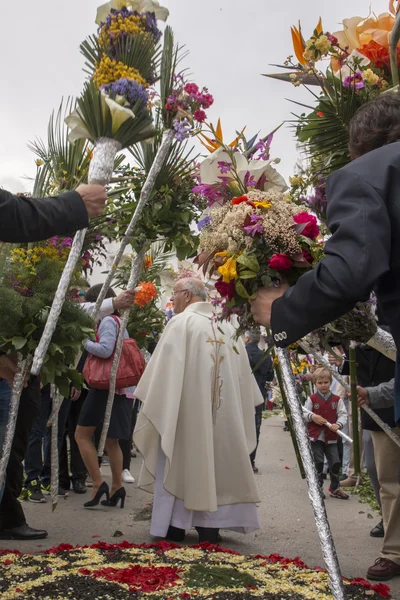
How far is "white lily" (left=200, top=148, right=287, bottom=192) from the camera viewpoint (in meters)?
3.66

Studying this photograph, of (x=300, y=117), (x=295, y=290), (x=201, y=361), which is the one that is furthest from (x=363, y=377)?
(x=295, y=290)

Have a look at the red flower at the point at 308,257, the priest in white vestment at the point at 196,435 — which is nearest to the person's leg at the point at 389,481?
the priest in white vestment at the point at 196,435

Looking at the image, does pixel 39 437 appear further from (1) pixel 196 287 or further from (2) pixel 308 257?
(2) pixel 308 257

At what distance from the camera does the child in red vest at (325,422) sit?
862 centimetres

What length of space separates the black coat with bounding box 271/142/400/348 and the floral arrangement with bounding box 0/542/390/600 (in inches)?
79.9

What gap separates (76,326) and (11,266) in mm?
564

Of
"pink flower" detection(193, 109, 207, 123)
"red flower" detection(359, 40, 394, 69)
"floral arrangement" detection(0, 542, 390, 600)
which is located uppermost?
"pink flower" detection(193, 109, 207, 123)

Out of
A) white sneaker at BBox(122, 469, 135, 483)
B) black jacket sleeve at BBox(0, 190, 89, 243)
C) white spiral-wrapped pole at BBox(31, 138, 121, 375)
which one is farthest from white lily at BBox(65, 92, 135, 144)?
white sneaker at BBox(122, 469, 135, 483)

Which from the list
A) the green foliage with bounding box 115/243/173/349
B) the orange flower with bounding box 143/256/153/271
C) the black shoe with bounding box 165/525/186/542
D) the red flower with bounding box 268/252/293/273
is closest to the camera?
the red flower with bounding box 268/252/293/273

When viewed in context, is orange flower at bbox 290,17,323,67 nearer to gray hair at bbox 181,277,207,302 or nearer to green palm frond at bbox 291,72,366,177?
green palm frond at bbox 291,72,366,177

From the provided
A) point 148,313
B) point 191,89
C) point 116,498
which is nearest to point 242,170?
point 191,89

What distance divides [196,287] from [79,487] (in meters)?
2.94

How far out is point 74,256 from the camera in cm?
449

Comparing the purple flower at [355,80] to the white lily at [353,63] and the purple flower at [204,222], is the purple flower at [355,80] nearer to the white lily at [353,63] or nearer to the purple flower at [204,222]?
the white lily at [353,63]
